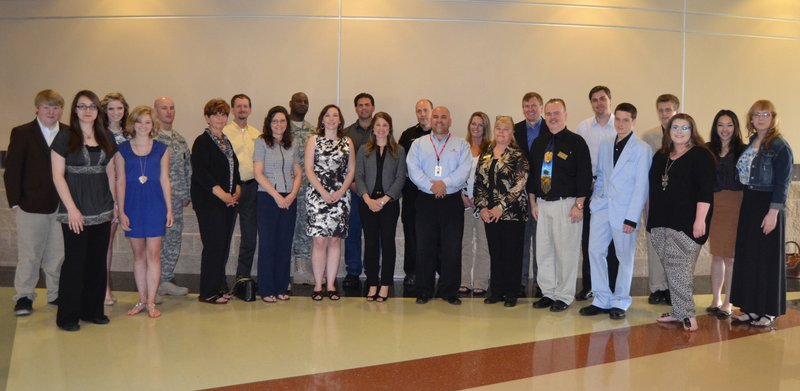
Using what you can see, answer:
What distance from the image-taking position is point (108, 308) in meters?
5.40

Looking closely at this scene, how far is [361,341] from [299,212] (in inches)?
87.9

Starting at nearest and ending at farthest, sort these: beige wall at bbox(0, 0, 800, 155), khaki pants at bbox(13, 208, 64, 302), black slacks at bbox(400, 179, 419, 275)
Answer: khaki pants at bbox(13, 208, 64, 302)
black slacks at bbox(400, 179, 419, 275)
beige wall at bbox(0, 0, 800, 155)

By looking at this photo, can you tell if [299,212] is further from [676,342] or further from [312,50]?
[676,342]

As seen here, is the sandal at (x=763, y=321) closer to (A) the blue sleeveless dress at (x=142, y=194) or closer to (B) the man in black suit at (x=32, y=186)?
(A) the blue sleeveless dress at (x=142, y=194)

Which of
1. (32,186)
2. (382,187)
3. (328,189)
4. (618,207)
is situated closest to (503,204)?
(618,207)

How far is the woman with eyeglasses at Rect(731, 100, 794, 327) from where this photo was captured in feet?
16.1

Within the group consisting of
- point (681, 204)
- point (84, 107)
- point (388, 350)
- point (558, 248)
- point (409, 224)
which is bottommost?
point (388, 350)

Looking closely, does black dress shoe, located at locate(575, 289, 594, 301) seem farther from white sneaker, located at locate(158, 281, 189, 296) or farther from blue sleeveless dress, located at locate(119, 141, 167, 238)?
blue sleeveless dress, located at locate(119, 141, 167, 238)

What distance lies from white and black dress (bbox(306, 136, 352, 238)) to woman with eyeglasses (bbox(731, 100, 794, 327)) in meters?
3.13

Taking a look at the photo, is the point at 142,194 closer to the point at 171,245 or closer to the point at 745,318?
the point at 171,245

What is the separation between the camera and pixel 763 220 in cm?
496

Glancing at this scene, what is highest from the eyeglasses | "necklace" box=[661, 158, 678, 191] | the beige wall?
the beige wall

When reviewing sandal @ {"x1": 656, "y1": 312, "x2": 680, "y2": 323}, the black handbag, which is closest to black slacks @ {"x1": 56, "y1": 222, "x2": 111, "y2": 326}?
the black handbag

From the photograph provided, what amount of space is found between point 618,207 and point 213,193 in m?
3.25
